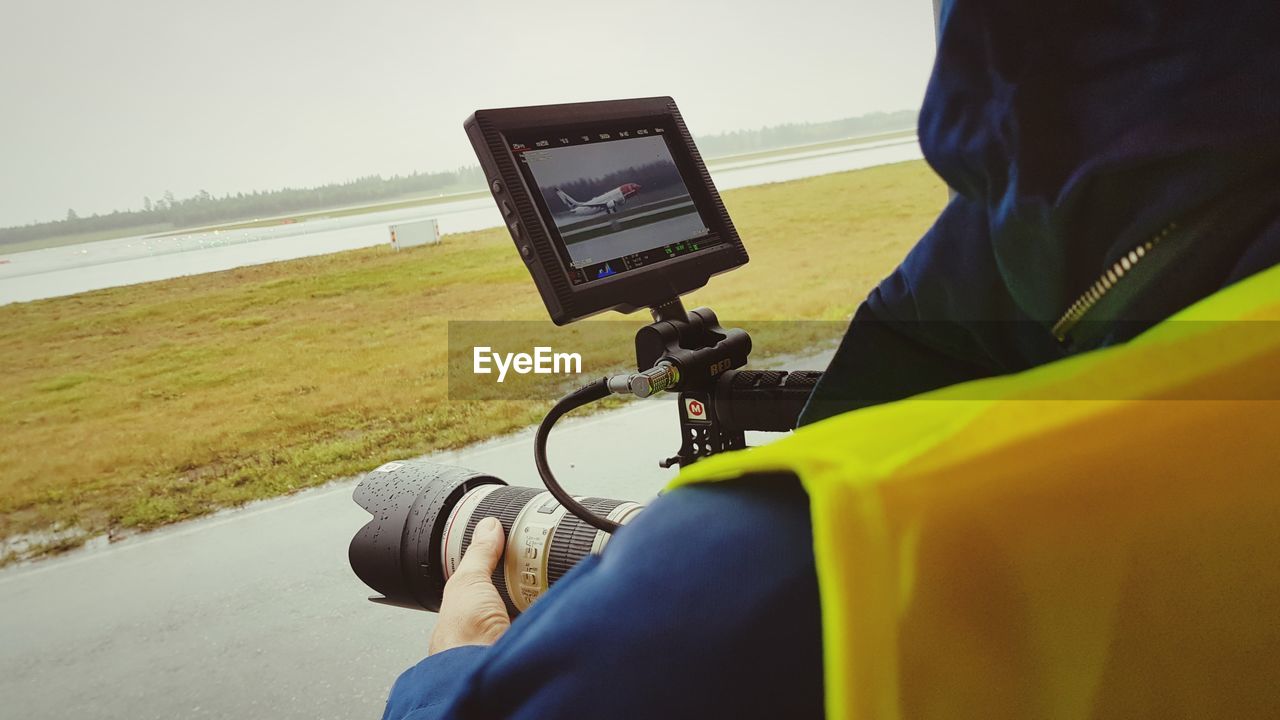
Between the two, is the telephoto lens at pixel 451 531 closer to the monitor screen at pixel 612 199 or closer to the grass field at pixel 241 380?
the monitor screen at pixel 612 199

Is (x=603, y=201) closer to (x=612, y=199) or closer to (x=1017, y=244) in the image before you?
(x=612, y=199)

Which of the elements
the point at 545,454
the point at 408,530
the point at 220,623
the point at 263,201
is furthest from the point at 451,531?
the point at 263,201

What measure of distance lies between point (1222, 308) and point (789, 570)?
12 cm

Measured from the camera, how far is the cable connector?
29.1 inches

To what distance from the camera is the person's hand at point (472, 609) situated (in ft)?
1.85

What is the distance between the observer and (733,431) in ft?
2.69

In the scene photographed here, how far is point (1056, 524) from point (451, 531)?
2.23 feet

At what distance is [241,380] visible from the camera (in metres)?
3.05

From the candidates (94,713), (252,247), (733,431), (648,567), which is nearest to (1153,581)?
(648,567)

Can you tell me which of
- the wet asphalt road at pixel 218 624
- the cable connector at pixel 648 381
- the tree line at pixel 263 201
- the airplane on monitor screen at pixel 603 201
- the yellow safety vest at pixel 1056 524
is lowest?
the wet asphalt road at pixel 218 624

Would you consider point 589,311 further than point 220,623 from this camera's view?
No

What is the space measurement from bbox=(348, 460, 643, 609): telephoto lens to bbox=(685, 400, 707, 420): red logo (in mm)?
108

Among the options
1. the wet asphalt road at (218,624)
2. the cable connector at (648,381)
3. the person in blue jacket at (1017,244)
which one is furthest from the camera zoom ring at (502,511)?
the wet asphalt road at (218,624)

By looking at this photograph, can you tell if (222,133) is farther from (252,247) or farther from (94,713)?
(94,713)
